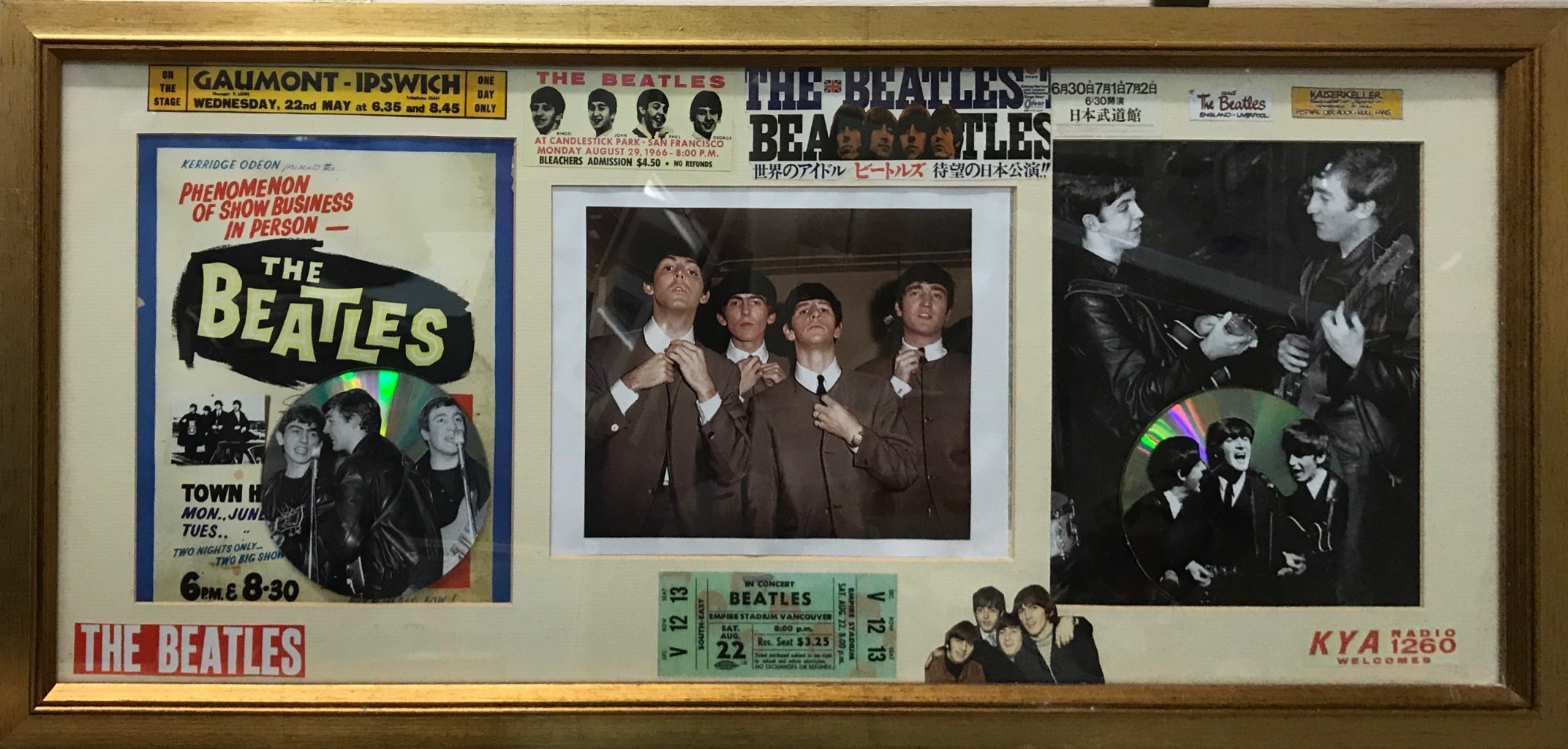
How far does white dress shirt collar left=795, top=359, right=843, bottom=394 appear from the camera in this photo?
0.92 metres

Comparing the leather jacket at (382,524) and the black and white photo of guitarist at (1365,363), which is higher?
the black and white photo of guitarist at (1365,363)

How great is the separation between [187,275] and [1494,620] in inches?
46.1

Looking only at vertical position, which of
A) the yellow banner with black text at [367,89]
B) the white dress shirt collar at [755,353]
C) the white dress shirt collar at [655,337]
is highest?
the yellow banner with black text at [367,89]

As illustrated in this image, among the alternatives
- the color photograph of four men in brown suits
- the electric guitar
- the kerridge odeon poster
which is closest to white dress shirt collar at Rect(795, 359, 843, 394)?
the color photograph of four men in brown suits

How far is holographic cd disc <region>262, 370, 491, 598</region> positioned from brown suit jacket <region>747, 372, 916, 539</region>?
0.81 ft

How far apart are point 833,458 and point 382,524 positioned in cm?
40

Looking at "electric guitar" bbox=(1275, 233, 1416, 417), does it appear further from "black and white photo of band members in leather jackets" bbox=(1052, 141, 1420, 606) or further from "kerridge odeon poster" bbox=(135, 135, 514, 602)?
"kerridge odeon poster" bbox=(135, 135, 514, 602)

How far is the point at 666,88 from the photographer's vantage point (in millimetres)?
908

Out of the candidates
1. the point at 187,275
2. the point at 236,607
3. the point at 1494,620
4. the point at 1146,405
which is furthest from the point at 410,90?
the point at 1494,620

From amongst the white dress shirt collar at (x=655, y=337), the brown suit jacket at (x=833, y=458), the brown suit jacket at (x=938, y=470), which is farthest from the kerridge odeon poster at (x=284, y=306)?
the brown suit jacket at (x=938, y=470)

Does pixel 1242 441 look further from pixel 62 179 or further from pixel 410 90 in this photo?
pixel 62 179

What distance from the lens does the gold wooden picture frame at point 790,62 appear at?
0.89 meters

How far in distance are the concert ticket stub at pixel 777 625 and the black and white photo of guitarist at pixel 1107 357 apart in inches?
7.4

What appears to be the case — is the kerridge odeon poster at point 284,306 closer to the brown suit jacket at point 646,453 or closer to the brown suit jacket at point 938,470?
the brown suit jacket at point 646,453
